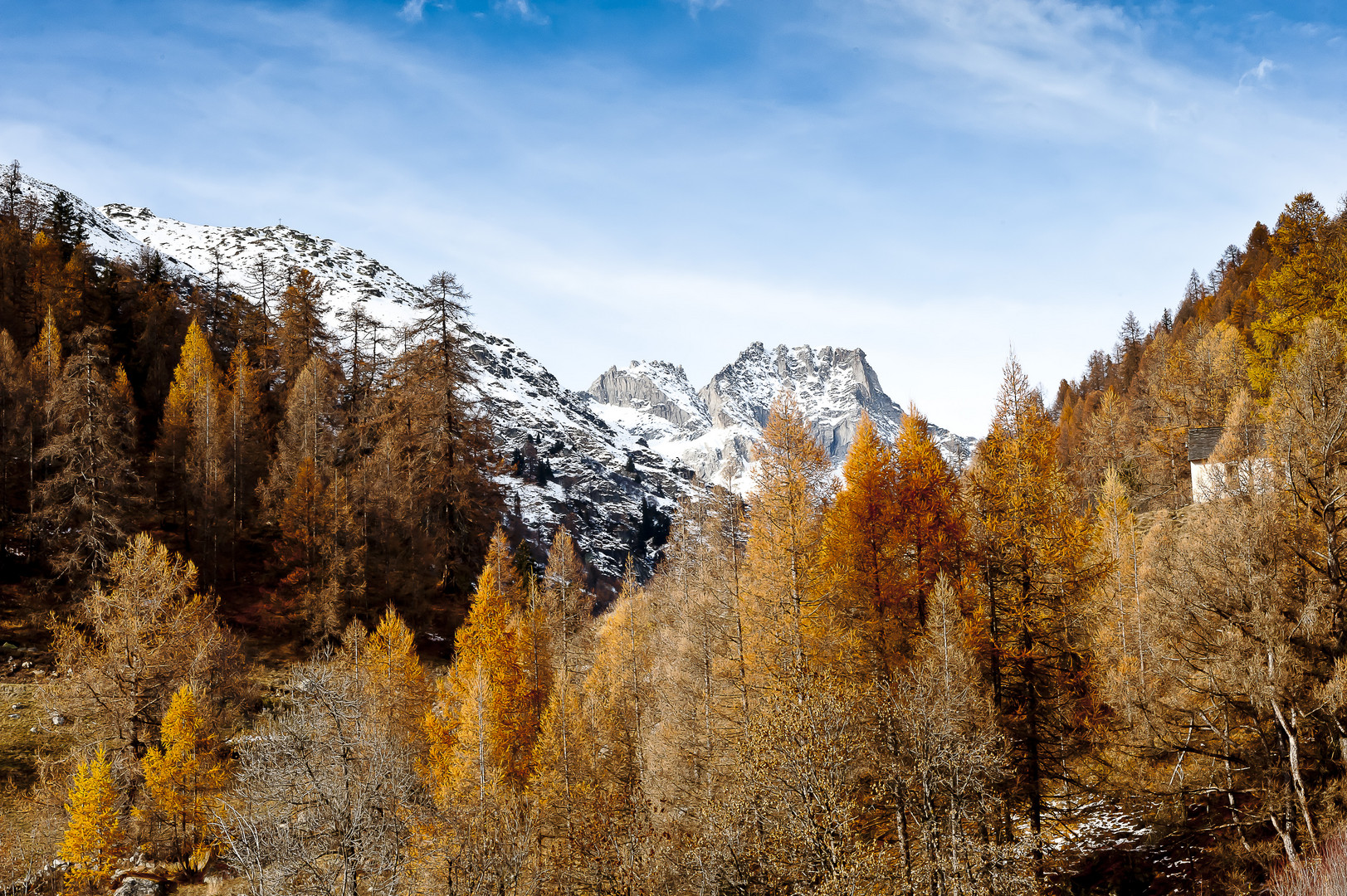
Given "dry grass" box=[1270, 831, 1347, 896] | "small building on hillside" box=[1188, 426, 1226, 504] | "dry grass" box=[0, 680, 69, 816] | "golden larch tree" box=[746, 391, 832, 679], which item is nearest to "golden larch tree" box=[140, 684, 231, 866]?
"dry grass" box=[0, 680, 69, 816]

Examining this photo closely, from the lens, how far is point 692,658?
2936 centimetres

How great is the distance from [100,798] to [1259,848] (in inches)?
1426

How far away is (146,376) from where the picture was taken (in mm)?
58656

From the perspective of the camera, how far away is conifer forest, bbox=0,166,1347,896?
53.1 feet

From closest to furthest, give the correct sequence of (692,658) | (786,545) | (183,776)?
1. (786,545)
2. (183,776)
3. (692,658)

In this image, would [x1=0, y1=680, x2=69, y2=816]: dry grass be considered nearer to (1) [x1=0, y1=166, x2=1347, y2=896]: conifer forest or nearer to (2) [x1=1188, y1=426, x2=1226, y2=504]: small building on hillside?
(1) [x1=0, y1=166, x2=1347, y2=896]: conifer forest

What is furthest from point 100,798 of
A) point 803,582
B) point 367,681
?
point 803,582

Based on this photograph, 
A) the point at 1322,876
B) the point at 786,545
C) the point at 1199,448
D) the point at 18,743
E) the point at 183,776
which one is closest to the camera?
the point at 1322,876

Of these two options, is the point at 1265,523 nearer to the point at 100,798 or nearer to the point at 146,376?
the point at 100,798

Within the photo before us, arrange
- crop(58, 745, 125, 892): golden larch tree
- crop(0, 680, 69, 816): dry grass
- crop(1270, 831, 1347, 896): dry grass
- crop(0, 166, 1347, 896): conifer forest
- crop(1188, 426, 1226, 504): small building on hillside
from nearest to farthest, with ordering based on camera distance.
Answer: crop(1270, 831, 1347, 896): dry grass → crop(0, 166, 1347, 896): conifer forest → crop(58, 745, 125, 892): golden larch tree → crop(0, 680, 69, 816): dry grass → crop(1188, 426, 1226, 504): small building on hillside

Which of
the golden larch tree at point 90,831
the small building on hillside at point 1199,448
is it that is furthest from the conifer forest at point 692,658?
the small building on hillside at point 1199,448

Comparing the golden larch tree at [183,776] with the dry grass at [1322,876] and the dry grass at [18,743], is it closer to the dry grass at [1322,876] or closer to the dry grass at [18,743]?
the dry grass at [18,743]

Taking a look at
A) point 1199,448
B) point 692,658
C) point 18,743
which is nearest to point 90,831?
point 18,743

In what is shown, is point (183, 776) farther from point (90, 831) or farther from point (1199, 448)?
point (1199, 448)
